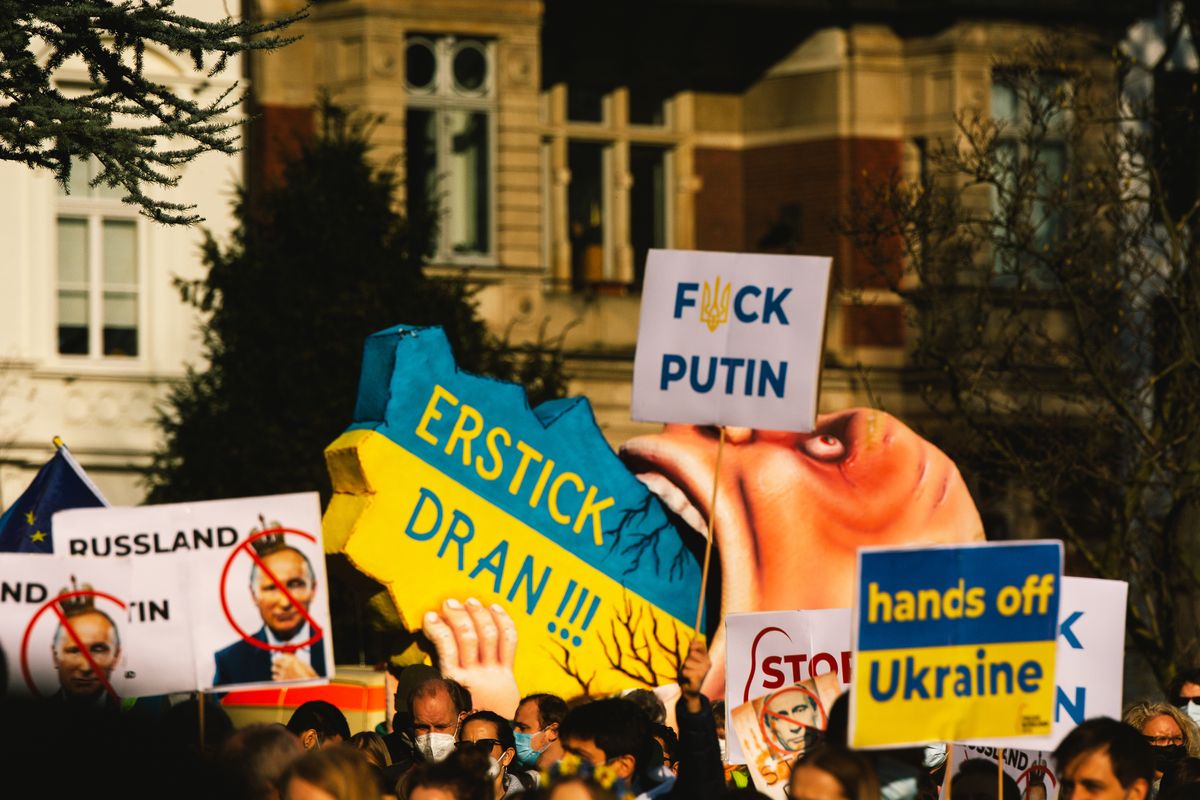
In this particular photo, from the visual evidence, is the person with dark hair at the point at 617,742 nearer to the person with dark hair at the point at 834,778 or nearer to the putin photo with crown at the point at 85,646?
the person with dark hair at the point at 834,778

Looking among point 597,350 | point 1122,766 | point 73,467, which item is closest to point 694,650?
point 1122,766

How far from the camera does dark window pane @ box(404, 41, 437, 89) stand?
23.3m

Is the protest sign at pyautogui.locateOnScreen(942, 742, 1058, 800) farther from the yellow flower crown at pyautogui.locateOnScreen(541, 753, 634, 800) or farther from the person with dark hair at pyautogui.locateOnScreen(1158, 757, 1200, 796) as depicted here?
the yellow flower crown at pyautogui.locateOnScreen(541, 753, 634, 800)

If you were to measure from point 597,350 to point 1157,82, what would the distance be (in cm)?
665

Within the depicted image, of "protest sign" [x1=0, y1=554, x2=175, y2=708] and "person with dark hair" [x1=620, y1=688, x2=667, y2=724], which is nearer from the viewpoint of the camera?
"protest sign" [x1=0, y1=554, x2=175, y2=708]

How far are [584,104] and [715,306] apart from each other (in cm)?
1513

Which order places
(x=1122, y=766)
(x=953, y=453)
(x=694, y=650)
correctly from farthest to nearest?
(x=953, y=453) < (x=694, y=650) < (x=1122, y=766)

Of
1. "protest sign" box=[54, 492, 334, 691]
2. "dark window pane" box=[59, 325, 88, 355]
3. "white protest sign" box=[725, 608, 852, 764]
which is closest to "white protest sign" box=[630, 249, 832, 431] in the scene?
"white protest sign" box=[725, 608, 852, 764]

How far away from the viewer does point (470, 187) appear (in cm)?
2372

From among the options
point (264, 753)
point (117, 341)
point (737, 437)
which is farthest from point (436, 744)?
point (117, 341)

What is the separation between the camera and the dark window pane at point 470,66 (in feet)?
76.7

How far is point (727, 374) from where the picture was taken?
1016cm

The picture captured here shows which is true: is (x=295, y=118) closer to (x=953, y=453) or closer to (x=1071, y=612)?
(x=953, y=453)

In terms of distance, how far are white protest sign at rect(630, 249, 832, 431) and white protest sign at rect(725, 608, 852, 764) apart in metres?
0.81
